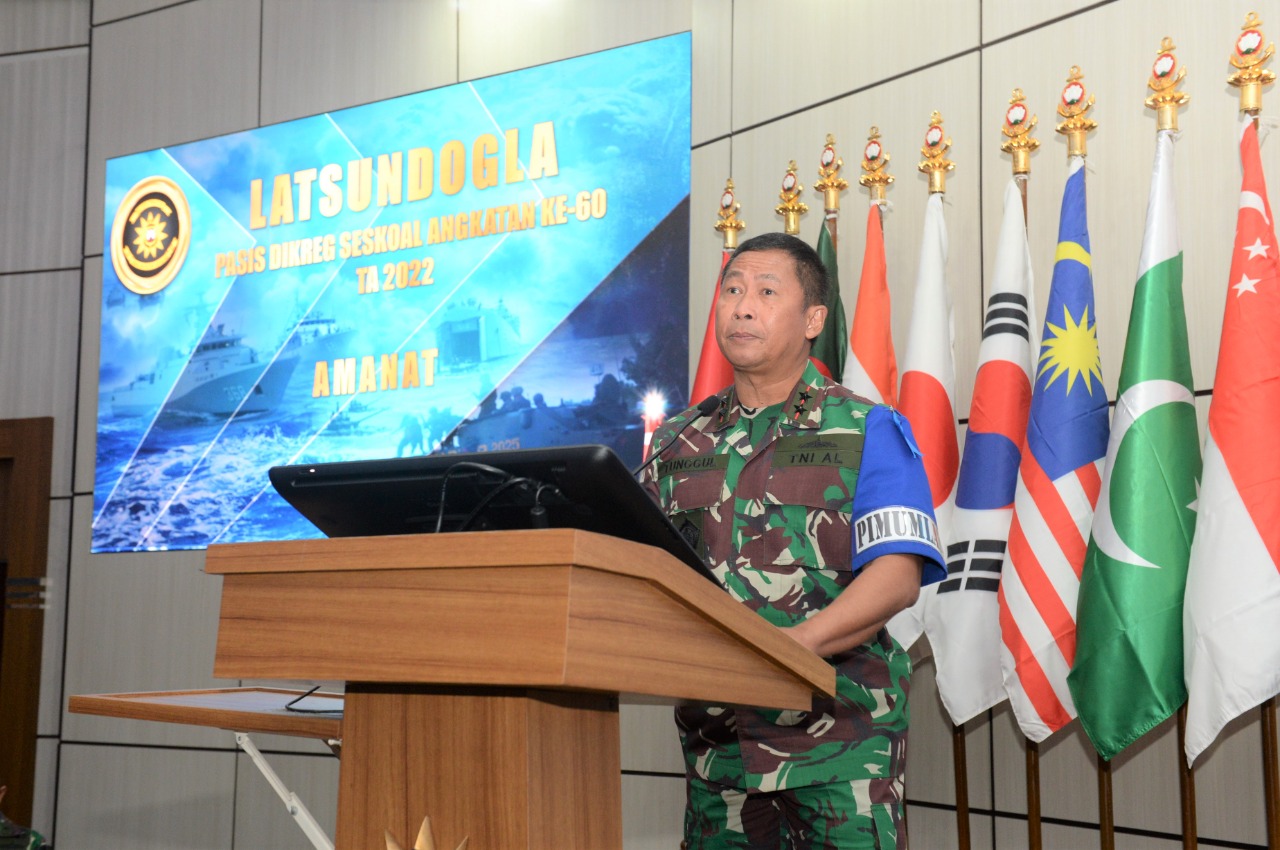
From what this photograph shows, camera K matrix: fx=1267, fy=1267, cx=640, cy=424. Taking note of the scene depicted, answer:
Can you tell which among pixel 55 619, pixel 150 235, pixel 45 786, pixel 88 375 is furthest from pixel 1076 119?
pixel 45 786

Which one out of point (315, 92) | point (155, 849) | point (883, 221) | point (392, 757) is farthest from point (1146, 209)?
point (155, 849)

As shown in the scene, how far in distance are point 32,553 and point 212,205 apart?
1602mm

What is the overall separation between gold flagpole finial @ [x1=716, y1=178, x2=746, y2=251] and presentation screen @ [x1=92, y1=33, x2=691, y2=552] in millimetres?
158

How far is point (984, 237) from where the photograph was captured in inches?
132

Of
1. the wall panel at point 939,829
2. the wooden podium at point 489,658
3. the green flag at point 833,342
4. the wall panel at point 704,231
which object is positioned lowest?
the wall panel at point 939,829

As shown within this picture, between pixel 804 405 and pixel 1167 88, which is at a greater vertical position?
pixel 1167 88

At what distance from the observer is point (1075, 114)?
3088 mm

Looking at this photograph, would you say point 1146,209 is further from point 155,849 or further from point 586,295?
point 155,849

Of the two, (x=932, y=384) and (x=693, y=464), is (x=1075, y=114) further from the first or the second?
(x=693, y=464)

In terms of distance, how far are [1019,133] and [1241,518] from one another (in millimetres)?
1205

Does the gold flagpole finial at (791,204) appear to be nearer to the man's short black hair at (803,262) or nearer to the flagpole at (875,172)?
the flagpole at (875,172)

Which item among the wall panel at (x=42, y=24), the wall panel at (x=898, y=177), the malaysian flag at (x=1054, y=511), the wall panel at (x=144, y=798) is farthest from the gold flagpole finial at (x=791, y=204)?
the wall panel at (x=42, y=24)

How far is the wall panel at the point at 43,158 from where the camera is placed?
5.42 m

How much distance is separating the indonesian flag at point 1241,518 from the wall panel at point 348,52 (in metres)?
2.94
